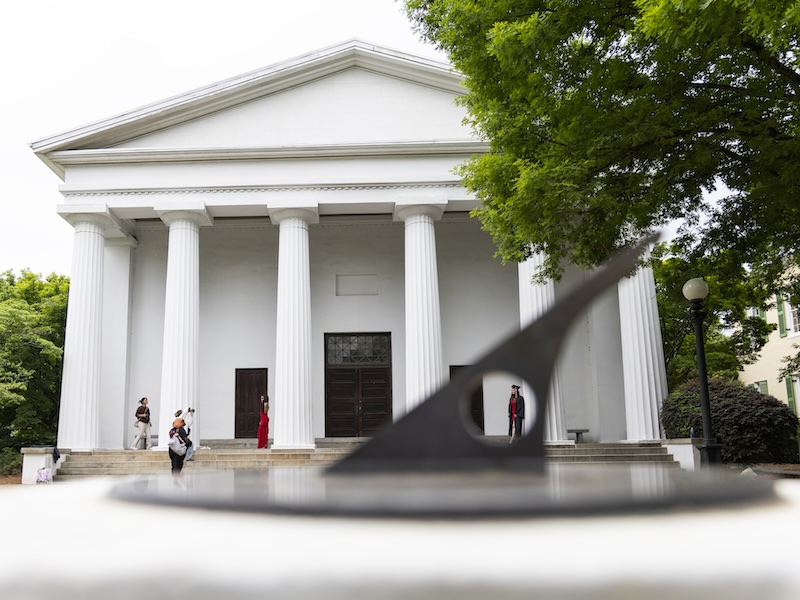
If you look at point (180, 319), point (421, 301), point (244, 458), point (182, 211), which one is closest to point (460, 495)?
point (244, 458)

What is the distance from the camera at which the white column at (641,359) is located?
2417 cm

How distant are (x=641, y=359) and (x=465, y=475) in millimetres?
23419

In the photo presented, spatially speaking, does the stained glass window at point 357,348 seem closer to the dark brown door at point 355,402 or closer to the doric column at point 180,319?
the dark brown door at point 355,402

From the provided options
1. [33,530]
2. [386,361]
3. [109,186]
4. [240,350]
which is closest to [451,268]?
[386,361]

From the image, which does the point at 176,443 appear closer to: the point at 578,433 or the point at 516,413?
the point at 516,413

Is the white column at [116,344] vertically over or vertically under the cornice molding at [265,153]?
under

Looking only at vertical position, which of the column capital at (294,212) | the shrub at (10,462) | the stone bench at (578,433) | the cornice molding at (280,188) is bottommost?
the shrub at (10,462)

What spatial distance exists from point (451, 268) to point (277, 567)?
28072 mm

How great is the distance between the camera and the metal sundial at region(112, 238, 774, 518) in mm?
2184

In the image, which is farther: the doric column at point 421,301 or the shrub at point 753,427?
the doric column at point 421,301

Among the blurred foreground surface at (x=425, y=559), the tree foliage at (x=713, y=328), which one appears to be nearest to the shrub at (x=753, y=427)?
the tree foliage at (x=713, y=328)

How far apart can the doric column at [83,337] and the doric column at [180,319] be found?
2.15 metres

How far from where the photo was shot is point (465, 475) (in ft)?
8.09

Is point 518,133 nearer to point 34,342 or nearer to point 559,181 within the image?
point 559,181
